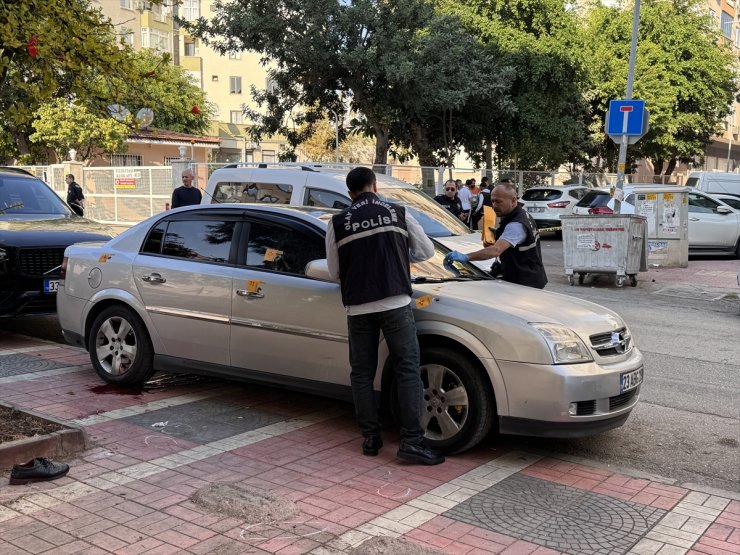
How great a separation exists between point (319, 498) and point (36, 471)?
1.68 metres

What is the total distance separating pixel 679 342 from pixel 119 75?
705 cm

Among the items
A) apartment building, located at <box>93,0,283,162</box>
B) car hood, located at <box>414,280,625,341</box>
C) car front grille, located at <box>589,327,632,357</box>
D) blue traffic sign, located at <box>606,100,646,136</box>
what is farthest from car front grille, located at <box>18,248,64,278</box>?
apartment building, located at <box>93,0,283,162</box>

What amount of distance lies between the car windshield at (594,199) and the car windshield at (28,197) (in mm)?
14544

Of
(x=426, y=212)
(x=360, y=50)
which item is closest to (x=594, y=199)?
(x=360, y=50)

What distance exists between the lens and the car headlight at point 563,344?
502 cm

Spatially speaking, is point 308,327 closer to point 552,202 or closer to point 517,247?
point 517,247

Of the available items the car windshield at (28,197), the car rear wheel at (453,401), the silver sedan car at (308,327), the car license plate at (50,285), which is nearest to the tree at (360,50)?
the car windshield at (28,197)

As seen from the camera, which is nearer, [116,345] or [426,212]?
[116,345]

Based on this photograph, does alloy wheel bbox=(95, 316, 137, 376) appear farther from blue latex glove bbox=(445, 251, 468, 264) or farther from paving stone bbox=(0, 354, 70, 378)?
blue latex glove bbox=(445, 251, 468, 264)

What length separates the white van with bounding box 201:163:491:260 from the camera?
10.1m

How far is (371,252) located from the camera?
5039mm

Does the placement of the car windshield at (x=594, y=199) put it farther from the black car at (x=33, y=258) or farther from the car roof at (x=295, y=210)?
the car roof at (x=295, y=210)

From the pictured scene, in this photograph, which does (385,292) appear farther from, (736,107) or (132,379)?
(736,107)

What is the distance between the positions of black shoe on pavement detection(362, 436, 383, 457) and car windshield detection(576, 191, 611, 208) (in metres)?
17.2
